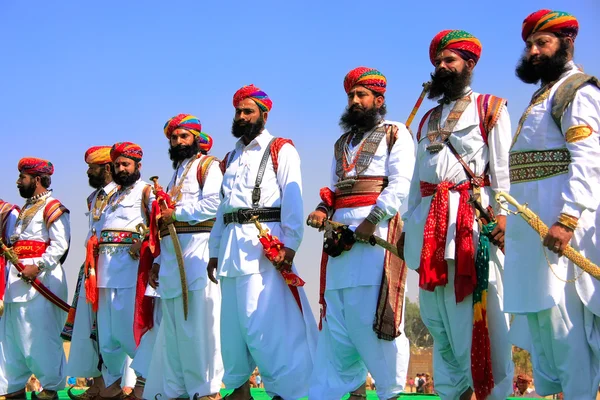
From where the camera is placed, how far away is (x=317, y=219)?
658 cm

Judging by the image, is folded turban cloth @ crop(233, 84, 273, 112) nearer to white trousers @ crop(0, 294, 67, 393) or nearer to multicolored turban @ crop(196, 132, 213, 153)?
multicolored turban @ crop(196, 132, 213, 153)

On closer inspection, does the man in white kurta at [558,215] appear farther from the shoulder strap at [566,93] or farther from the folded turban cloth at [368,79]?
the folded turban cloth at [368,79]

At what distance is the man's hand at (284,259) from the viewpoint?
6.97m

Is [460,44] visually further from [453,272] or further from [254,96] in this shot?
[254,96]

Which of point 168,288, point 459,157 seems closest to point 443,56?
point 459,157

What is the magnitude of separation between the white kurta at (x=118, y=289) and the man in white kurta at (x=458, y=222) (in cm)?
373

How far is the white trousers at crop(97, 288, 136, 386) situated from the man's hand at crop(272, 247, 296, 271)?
2.51 metres

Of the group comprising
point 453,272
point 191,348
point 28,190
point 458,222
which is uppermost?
point 28,190

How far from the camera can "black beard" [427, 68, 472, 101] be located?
6.12m

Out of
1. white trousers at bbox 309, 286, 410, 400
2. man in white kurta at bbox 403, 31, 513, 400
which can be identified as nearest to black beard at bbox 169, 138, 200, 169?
white trousers at bbox 309, 286, 410, 400

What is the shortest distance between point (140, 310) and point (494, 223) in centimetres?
388

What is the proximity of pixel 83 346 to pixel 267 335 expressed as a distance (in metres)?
3.21

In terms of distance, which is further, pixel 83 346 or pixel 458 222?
pixel 83 346

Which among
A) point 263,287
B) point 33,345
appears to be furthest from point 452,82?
point 33,345
